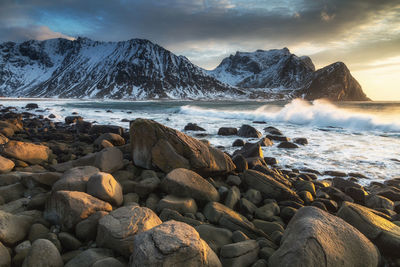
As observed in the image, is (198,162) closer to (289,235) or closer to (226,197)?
(226,197)

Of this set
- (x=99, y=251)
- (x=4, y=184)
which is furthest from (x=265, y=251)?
(x=4, y=184)

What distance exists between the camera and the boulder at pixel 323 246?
2.30 metres

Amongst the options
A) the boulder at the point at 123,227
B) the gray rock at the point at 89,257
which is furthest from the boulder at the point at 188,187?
the gray rock at the point at 89,257

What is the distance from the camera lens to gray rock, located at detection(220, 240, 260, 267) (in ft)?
8.82

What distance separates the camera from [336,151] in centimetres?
1087

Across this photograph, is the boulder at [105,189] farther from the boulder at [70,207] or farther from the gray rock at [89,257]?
the gray rock at [89,257]

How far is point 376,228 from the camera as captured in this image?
10.3 feet

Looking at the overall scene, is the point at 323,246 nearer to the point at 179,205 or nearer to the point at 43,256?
the point at 179,205

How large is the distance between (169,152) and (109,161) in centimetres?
165

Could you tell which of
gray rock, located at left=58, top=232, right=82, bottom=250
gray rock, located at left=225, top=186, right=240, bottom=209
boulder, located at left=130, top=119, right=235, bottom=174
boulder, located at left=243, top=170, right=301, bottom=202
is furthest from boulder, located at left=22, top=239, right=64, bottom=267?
boulder, located at left=243, top=170, right=301, bottom=202

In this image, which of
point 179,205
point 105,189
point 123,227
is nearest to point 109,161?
point 105,189

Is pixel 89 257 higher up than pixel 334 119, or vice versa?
pixel 334 119

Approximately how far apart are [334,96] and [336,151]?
720 ft

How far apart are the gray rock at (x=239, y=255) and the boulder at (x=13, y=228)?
2767 mm
